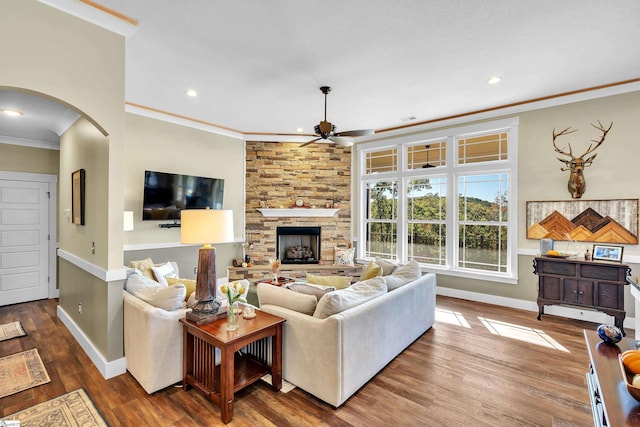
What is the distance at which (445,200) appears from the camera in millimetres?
→ 5484

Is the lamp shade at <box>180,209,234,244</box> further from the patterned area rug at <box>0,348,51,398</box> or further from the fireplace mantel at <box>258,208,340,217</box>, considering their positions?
the fireplace mantel at <box>258,208,340,217</box>

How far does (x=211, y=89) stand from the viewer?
4.00 metres

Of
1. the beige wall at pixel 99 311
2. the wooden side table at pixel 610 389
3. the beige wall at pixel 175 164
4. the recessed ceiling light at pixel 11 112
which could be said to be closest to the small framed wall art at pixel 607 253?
the wooden side table at pixel 610 389

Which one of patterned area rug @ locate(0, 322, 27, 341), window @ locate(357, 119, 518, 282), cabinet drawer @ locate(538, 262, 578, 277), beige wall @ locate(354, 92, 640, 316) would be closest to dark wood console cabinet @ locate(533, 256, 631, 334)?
cabinet drawer @ locate(538, 262, 578, 277)

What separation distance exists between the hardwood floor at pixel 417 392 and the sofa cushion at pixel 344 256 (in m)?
2.84

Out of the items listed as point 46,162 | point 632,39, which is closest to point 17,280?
point 46,162

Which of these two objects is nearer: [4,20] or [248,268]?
[4,20]

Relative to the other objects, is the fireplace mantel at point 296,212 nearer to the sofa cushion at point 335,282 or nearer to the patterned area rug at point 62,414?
the sofa cushion at point 335,282

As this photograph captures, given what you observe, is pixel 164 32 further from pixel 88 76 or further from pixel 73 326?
pixel 73 326

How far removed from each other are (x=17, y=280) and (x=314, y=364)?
18.4 ft

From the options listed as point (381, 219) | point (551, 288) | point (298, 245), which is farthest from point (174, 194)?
point (551, 288)

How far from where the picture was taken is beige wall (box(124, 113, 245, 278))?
475cm

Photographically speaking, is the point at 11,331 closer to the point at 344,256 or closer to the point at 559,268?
the point at 344,256

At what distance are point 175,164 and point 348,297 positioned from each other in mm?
4171
